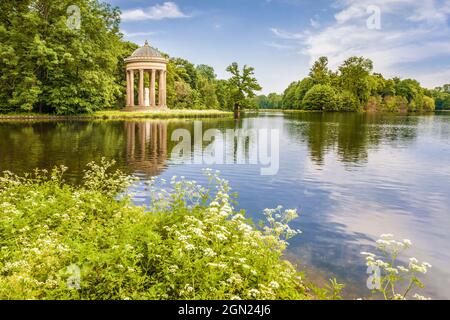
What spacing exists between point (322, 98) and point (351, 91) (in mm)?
13038

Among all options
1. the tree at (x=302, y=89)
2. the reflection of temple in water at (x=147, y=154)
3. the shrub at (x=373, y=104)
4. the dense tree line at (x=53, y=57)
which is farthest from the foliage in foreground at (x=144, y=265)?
the shrub at (x=373, y=104)

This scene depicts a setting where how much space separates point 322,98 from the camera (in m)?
119

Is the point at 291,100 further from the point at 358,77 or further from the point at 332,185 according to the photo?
the point at 332,185

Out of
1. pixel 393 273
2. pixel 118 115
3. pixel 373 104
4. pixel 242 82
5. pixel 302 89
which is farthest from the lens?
pixel 302 89

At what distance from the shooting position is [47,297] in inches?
210

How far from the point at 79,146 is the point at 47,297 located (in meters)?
20.6

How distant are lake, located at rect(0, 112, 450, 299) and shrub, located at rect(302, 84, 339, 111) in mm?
90936

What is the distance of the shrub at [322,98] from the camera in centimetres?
11731

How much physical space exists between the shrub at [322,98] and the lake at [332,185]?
298ft

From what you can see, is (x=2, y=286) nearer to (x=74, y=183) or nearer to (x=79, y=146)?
(x=74, y=183)

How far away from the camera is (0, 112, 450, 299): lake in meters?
8.66

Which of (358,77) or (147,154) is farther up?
(358,77)

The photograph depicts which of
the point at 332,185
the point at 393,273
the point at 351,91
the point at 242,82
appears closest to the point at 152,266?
the point at 393,273

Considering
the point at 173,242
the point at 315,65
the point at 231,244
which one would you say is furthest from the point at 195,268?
the point at 315,65
